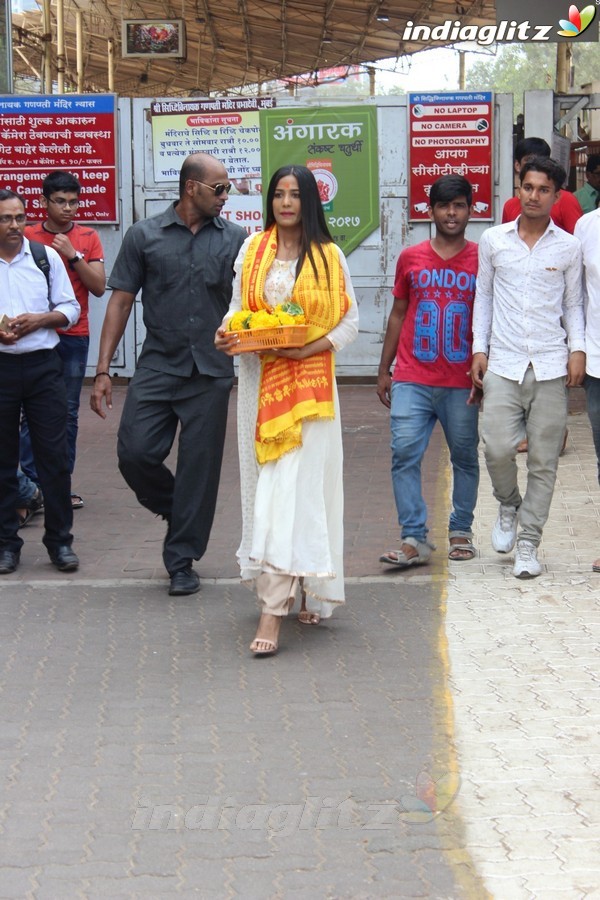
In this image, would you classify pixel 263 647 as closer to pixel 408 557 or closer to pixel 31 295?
pixel 408 557

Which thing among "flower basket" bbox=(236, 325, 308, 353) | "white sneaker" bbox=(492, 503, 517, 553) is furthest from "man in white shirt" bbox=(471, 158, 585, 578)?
"flower basket" bbox=(236, 325, 308, 353)

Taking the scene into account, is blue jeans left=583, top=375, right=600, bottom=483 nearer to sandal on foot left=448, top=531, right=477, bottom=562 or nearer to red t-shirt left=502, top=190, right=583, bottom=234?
sandal on foot left=448, top=531, right=477, bottom=562

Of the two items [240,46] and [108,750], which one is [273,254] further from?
[240,46]

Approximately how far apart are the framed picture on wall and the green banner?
823 centimetres

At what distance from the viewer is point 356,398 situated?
12734 millimetres

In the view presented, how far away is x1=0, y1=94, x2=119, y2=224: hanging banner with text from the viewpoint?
42.5 feet

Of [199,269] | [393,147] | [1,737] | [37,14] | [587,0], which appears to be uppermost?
[37,14]

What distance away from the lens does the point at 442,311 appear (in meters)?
6.68


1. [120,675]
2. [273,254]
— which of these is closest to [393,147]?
[273,254]

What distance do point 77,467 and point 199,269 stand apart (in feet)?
12.6

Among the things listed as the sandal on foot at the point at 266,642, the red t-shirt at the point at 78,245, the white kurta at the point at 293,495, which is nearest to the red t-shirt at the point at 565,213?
the red t-shirt at the point at 78,245

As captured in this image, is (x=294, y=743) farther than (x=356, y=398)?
No

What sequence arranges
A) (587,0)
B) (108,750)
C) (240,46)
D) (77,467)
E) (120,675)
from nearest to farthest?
1. (108,750)
2. (120,675)
3. (77,467)
4. (587,0)
5. (240,46)

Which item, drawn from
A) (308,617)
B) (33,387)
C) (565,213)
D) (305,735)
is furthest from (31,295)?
(565,213)
